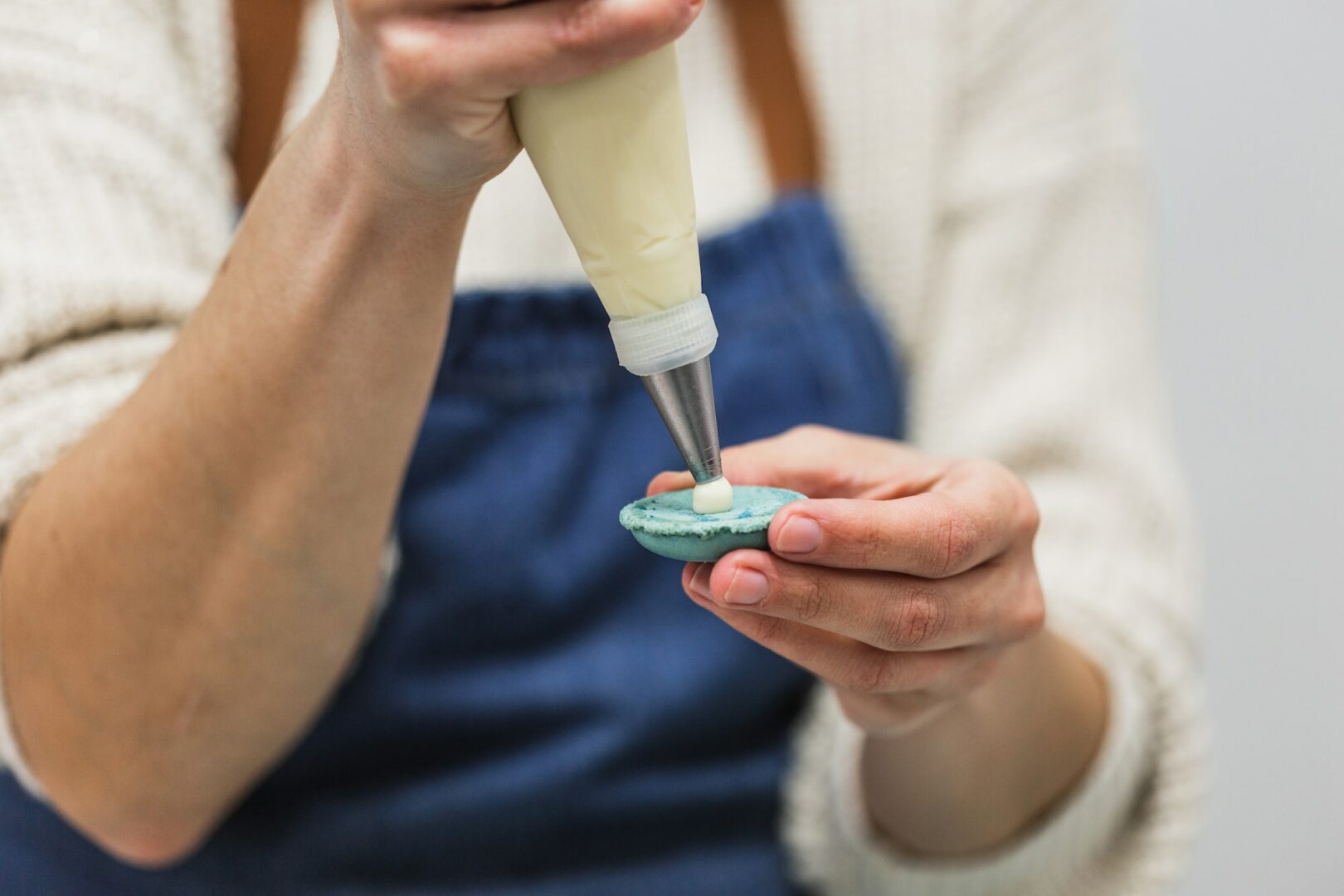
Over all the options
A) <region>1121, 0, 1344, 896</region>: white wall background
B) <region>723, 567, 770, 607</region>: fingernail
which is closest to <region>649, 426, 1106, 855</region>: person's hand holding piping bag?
<region>723, 567, 770, 607</region>: fingernail

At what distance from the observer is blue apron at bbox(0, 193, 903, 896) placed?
54 cm

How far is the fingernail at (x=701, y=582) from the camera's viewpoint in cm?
34

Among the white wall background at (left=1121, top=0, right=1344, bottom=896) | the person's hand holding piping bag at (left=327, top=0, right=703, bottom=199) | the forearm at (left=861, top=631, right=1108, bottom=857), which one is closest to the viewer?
the person's hand holding piping bag at (left=327, top=0, right=703, bottom=199)

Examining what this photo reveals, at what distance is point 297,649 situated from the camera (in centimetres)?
44

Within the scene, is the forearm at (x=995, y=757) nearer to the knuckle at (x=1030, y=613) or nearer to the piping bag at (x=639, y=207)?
the knuckle at (x=1030, y=613)

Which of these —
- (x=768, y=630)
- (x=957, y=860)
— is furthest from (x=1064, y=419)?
(x=768, y=630)

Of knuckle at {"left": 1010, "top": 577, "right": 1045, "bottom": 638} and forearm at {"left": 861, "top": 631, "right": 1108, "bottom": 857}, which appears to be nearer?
knuckle at {"left": 1010, "top": 577, "right": 1045, "bottom": 638}

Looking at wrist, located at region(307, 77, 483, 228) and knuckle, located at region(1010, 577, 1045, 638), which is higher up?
wrist, located at region(307, 77, 483, 228)

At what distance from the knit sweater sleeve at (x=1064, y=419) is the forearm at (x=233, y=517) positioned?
0.31 metres

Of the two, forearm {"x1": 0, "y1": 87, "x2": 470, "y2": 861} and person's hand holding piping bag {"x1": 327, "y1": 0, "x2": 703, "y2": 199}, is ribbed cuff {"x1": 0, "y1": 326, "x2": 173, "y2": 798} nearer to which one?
forearm {"x1": 0, "y1": 87, "x2": 470, "y2": 861}

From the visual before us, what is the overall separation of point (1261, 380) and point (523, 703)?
0.79 metres

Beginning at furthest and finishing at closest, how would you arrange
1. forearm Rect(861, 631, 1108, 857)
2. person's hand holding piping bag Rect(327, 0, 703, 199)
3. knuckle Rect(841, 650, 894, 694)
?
1. forearm Rect(861, 631, 1108, 857)
2. knuckle Rect(841, 650, 894, 694)
3. person's hand holding piping bag Rect(327, 0, 703, 199)

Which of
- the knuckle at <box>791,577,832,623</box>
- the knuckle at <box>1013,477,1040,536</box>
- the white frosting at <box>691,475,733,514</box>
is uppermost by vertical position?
the white frosting at <box>691,475,733,514</box>

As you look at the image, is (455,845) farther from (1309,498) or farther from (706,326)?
(1309,498)
